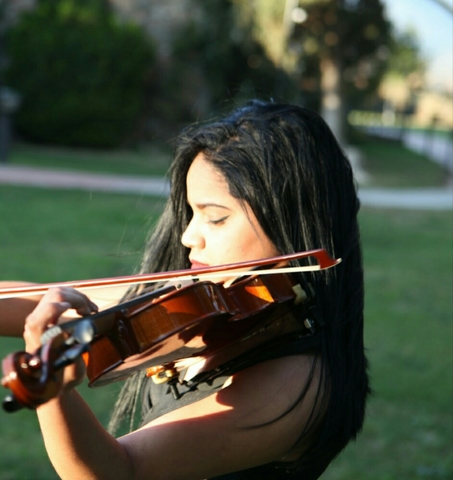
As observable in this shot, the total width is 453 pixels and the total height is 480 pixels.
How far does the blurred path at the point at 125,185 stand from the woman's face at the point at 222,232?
855cm

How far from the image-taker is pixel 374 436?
379 centimetres

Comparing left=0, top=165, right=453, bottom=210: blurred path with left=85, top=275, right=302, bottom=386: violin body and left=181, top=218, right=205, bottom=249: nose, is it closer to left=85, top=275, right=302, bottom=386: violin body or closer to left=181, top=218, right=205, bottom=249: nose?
left=181, top=218, right=205, bottom=249: nose

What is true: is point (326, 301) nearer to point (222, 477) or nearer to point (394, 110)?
point (222, 477)

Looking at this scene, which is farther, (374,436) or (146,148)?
(146,148)

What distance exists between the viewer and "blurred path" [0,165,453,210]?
1077 centimetres

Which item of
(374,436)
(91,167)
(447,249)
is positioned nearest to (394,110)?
(91,167)

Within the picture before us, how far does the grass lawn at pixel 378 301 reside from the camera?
11.6 ft

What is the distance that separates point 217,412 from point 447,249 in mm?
7208

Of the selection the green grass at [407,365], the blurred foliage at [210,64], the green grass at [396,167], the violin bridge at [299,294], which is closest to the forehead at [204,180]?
the violin bridge at [299,294]

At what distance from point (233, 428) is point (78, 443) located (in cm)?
32

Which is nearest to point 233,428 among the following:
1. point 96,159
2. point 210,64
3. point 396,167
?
point 96,159

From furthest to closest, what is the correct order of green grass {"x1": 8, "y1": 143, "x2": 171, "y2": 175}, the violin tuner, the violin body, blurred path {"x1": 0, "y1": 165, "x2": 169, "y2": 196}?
green grass {"x1": 8, "y1": 143, "x2": 171, "y2": 175} < blurred path {"x1": 0, "y1": 165, "x2": 169, "y2": 196} < the violin body < the violin tuner

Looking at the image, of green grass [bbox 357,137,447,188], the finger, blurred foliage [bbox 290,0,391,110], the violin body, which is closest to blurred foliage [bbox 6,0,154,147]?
blurred foliage [bbox 290,0,391,110]

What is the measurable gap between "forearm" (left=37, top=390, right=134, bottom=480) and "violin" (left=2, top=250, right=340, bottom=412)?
0.07 meters
